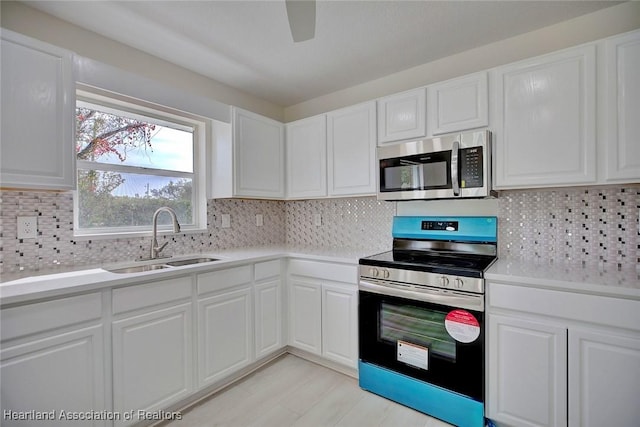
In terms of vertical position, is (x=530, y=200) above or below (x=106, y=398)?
above

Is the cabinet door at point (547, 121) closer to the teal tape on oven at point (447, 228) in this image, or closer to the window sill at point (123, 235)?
the teal tape on oven at point (447, 228)

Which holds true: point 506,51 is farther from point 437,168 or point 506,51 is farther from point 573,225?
point 573,225

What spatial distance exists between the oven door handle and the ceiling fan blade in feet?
4.92

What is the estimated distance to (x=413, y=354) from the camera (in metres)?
1.86

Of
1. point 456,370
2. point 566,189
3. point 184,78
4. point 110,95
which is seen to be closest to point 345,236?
point 456,370

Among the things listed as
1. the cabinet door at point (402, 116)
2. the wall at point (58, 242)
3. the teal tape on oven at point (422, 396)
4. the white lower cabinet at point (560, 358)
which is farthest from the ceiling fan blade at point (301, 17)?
the teal tape on oven at point (422, 396)

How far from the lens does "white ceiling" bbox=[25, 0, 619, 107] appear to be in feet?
5.76

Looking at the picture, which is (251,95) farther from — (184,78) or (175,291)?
(175,291)

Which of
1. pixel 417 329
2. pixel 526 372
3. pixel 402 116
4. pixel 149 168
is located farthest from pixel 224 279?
pixel 526 372

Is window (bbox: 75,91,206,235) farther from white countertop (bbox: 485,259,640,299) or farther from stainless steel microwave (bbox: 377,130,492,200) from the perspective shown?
white countertop (bbox: 485,259,640,299)

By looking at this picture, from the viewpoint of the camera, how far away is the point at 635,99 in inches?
59.1

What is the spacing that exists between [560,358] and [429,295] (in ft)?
2.15

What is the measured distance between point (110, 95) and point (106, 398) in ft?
6.12

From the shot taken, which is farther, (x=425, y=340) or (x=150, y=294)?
(x=425, y=340)
